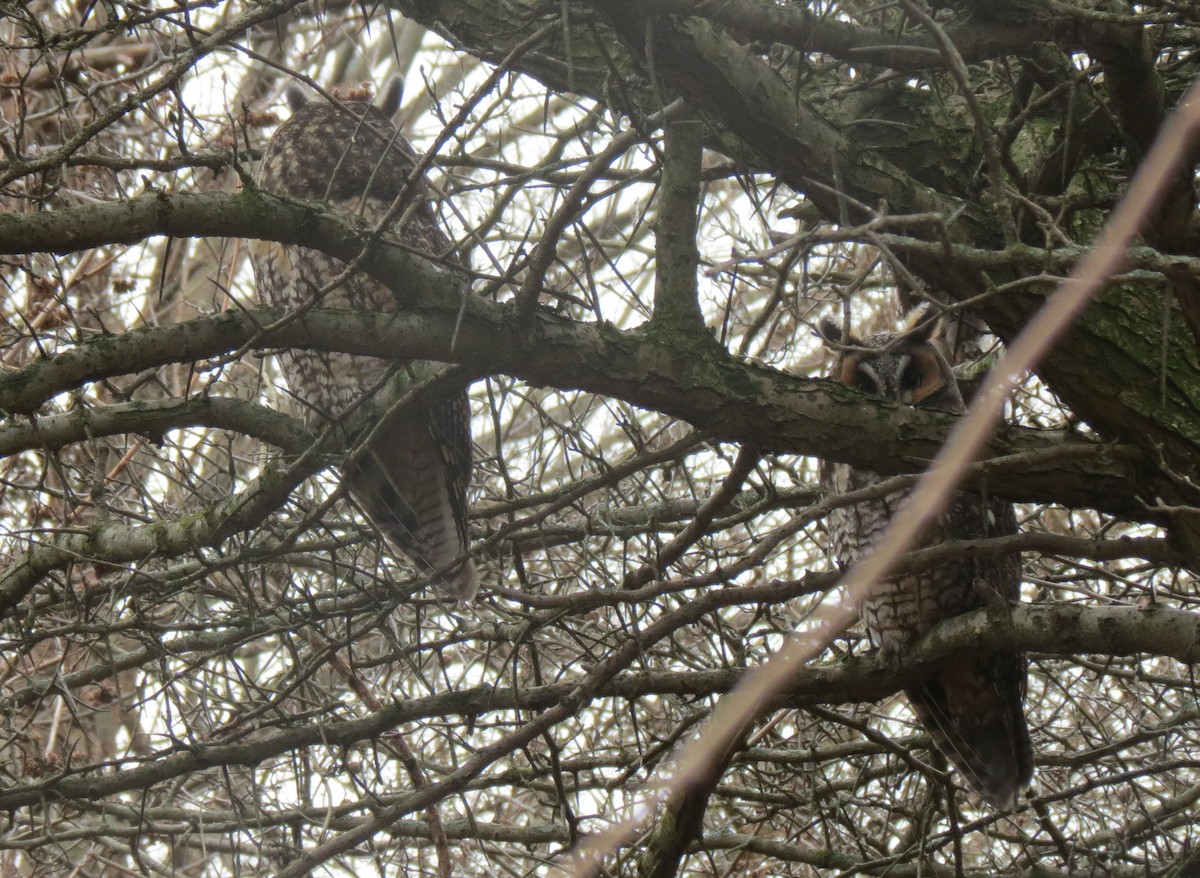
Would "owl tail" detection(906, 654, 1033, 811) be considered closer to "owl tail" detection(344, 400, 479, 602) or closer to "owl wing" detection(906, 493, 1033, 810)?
"owl wing" detection(906, 493, 1033, 810)

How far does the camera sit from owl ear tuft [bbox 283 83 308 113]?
4.81 meters

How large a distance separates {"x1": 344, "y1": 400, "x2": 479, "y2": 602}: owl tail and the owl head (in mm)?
1409

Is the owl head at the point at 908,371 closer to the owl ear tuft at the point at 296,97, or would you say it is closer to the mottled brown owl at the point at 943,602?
the mottled brown owl at the point at 943,602

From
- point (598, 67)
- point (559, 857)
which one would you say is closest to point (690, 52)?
point (598, 67)

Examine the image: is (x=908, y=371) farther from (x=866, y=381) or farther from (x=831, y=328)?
(x=831, y=328)

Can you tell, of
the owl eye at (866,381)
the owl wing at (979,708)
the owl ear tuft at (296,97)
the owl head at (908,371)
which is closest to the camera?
the owl wing at (979,708)

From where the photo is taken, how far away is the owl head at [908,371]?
13.7 feet

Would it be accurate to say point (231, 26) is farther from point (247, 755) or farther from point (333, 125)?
point (333, 125)

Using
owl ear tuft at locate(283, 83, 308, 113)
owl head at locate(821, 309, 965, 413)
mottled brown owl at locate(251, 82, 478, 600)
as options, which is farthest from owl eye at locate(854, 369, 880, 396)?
owl ear tuft at locate(283, 83, 308, 113)

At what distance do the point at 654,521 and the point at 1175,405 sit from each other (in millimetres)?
1168

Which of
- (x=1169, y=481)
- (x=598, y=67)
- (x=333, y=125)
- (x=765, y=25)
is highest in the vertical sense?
(x=333, y=125)

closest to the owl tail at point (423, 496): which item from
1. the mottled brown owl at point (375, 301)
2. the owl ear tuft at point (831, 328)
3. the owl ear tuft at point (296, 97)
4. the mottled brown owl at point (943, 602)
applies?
the mottled brown owl at point (375, 301)

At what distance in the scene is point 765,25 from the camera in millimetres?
2395

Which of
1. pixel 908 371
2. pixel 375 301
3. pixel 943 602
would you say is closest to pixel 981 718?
pixel 943 602
